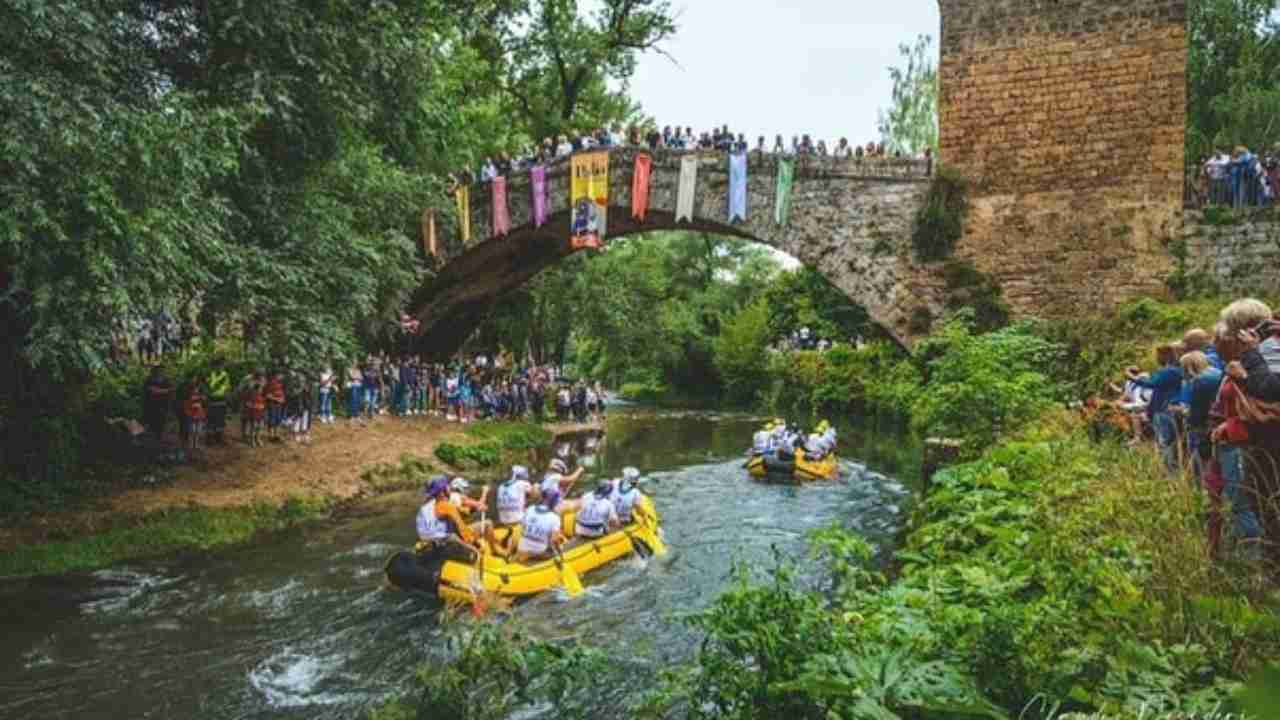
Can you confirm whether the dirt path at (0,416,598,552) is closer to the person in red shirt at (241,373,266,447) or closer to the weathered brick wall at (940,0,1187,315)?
the person in red shirt at (241,373,266,447)

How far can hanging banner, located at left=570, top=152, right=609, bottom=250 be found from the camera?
2103cm

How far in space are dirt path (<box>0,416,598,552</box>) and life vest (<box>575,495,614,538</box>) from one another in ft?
16.6

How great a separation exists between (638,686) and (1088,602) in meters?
4.33

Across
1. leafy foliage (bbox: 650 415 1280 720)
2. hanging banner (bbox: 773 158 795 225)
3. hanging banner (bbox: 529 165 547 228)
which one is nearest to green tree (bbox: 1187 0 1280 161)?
hanging banner (bbox: 773 158 795 225)

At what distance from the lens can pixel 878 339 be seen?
111 ft

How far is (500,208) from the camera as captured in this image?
73.3 ft

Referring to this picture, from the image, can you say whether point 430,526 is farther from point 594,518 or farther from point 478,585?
point 594,518

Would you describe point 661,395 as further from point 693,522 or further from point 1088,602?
point 1088,602

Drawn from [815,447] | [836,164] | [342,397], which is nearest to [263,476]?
Result: [342,397]

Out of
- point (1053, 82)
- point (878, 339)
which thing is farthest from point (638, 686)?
point (878, 339)

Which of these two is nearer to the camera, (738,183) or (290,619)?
(290,619)

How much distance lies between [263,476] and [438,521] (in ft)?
18.9

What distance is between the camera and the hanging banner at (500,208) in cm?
2234

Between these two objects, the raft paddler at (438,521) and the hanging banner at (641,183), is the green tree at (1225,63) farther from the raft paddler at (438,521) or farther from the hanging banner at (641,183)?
the raft paddler at (438,521)
